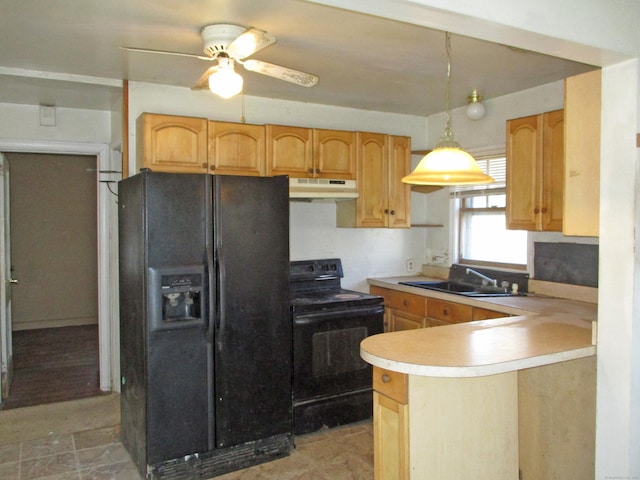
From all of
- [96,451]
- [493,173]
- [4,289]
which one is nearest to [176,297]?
[96,451]

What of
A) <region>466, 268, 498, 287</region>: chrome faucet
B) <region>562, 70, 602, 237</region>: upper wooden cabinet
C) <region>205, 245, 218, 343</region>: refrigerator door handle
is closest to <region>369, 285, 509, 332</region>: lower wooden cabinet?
<region>466, 268, 498, 287</region>: chrome faucet

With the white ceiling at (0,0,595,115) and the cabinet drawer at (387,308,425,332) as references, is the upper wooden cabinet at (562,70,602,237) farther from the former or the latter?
the cabinet drawer at (387,308,425,332)

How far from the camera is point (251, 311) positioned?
2969mm

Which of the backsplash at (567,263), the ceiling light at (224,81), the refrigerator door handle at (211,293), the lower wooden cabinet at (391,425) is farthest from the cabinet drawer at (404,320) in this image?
the ceiling light at (224,81)

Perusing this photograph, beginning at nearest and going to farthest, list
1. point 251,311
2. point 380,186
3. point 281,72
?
point 281,72 < point 251,311 < point 380,186

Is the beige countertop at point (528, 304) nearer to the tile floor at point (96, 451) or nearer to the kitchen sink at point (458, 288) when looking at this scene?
the kitchen sink at point (458, 288)

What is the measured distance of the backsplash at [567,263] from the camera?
332 centimetres

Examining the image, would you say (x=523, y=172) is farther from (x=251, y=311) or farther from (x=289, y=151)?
(x=251, y=311)

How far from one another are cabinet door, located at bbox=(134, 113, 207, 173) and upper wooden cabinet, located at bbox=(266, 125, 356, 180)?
492 mm

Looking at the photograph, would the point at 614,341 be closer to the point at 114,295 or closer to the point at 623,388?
the point at 623,388

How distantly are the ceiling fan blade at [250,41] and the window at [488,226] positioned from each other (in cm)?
238

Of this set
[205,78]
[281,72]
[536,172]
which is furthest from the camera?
[536,172]

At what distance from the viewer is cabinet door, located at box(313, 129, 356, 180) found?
12.7 feet

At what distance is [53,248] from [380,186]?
15.8 feet
